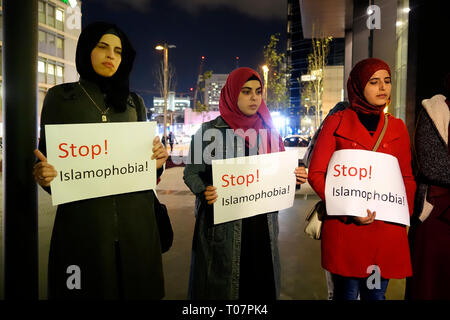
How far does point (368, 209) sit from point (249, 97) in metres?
1.15

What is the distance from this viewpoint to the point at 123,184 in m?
2.08

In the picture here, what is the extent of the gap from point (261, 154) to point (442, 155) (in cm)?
118

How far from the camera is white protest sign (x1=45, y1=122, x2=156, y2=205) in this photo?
1.92m

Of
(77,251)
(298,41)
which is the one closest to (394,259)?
(77,251)

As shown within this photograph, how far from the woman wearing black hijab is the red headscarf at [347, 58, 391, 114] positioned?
1.43m

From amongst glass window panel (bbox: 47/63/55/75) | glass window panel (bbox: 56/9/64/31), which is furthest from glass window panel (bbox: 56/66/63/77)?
glass window panel (bbox: 56/9/64/31)

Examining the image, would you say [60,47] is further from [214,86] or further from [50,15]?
[214,86]

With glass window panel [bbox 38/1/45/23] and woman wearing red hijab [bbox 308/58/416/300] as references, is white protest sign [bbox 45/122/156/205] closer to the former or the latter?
woman wearing red hijab [bbox 308/58/416/300]

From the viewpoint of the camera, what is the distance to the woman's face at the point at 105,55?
80.2 inches

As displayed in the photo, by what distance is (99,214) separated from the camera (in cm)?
203

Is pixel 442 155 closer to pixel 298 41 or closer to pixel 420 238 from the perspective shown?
pixel 420 238

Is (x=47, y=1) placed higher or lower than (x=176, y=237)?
higher

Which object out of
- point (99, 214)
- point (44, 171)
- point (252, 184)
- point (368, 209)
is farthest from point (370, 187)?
point (44, 171)

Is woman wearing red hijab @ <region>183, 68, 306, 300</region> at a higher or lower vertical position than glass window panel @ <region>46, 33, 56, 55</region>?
lower
